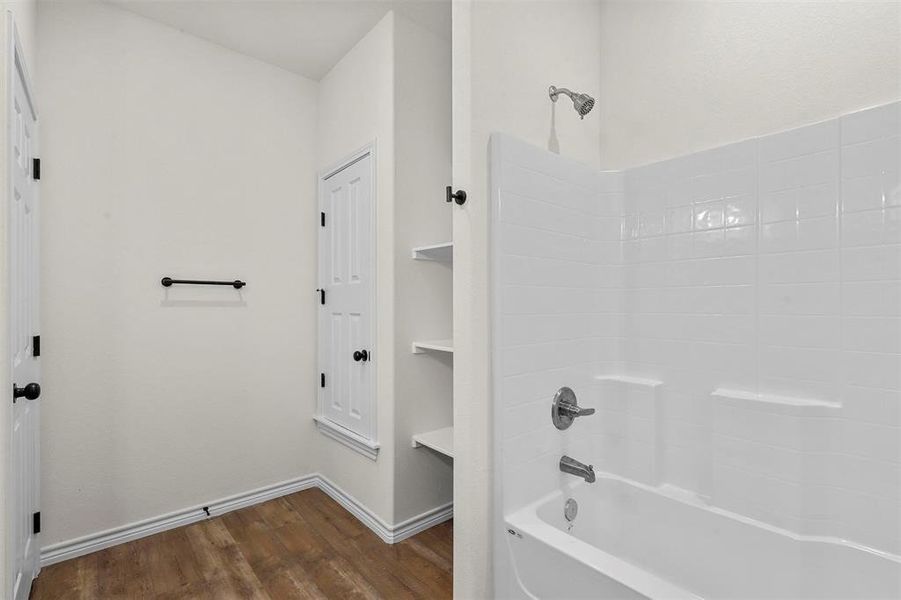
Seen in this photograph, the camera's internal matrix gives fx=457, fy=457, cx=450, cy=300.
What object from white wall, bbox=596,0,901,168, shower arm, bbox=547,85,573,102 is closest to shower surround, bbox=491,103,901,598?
white wall, bbox=596,0,901,168

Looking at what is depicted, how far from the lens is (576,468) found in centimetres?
157

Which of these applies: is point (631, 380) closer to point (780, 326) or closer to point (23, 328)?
point (780, 326)

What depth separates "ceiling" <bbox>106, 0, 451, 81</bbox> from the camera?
2.27 meters

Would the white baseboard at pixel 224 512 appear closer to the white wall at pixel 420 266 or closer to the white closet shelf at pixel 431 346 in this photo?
the white wall at pixel 420 266

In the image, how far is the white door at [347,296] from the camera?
2.46m

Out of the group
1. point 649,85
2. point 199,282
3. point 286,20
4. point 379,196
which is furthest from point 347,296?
point 649,85

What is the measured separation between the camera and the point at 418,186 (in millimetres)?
2412

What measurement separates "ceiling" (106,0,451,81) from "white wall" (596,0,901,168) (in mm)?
949

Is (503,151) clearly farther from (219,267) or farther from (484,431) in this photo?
(219,267)

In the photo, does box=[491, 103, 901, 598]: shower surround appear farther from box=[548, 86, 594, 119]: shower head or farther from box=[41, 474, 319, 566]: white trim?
box=[41, 474, 319, 566]: white trim

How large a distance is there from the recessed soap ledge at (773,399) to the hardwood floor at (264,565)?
133 cm

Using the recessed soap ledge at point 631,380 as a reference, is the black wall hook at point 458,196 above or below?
above

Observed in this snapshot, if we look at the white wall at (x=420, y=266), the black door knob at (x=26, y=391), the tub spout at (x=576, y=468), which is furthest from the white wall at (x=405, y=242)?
the black door knob at (x=26, y=391)

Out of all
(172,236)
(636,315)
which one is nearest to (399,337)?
(636,315)
